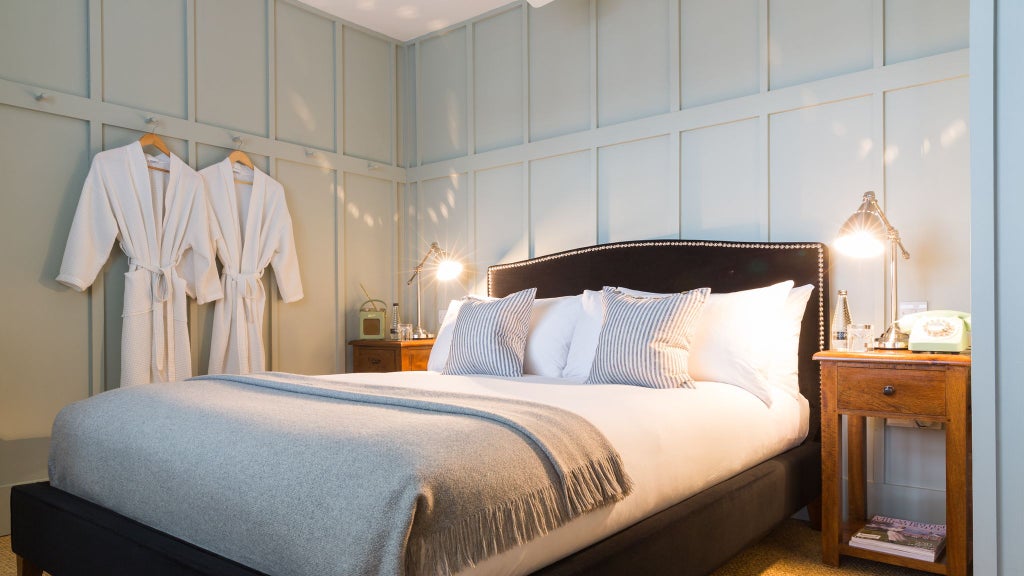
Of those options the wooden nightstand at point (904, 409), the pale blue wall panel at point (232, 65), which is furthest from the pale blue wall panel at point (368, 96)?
the wooden nightstand at point (904, 409)

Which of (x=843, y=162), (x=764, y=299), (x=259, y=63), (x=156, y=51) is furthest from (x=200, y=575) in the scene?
(x=259, y=63)

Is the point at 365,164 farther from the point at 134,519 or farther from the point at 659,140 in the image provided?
the point at 134,519

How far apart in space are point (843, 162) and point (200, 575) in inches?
113

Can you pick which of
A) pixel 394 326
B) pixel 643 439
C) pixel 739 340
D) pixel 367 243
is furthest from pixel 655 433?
pixel 367 243

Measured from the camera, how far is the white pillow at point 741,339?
2.66 meters

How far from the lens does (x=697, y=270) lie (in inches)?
129

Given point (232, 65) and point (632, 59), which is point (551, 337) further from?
point (232, 65)

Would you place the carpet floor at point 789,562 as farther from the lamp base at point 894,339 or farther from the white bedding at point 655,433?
the lamp base at point 894,339

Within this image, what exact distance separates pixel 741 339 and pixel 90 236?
296cm

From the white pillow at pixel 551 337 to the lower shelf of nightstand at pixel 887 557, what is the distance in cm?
125

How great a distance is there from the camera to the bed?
1.65 meters

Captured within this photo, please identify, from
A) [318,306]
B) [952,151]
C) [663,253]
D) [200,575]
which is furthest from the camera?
[318,306]

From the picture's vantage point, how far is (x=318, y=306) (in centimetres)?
438

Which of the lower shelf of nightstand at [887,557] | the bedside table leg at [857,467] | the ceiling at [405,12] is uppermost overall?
the ceiling at [405,12]
